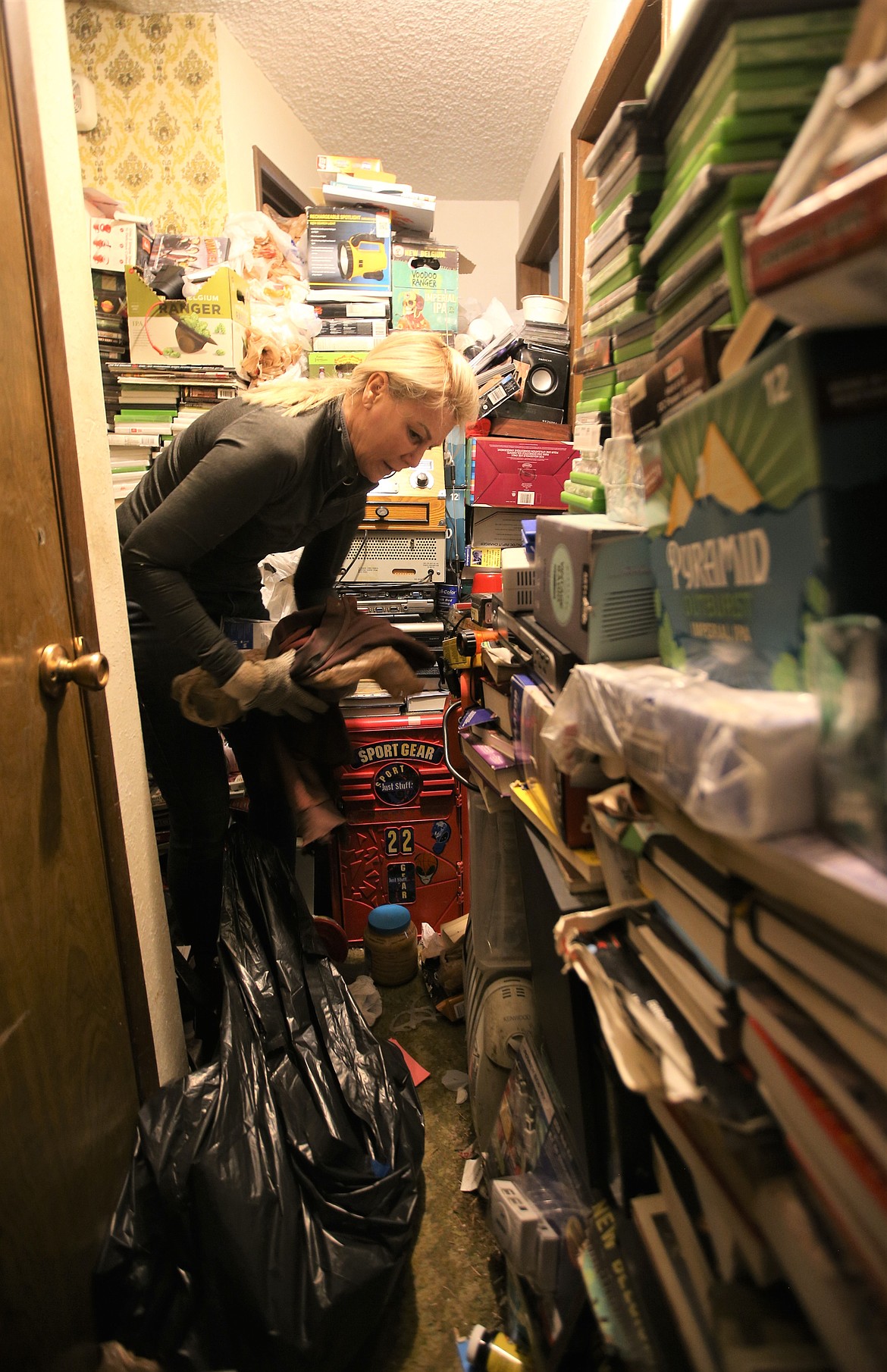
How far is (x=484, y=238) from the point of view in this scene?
11.4 ft

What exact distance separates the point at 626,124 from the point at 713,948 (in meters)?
0.75

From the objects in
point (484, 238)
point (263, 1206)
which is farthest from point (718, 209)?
point (484, 238)

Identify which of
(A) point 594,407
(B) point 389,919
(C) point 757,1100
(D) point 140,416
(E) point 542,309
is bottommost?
(B) point 389,919

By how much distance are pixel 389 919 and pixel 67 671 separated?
1.20 m

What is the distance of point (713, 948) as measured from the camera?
18.0 inches

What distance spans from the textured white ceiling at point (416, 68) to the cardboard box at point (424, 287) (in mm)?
599

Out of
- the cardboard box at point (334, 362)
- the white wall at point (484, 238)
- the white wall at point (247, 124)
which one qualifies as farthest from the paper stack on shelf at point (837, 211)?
the white wall at point (484, 238)

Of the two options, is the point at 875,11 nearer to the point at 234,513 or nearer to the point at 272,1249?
the point at 234,513

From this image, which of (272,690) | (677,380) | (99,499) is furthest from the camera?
(272,690)

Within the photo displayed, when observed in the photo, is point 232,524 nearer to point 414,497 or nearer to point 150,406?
point 414,497

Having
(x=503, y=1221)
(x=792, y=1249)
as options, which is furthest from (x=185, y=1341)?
(x=792, y=1249)

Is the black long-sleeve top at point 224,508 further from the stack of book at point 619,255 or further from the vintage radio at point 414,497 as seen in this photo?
the vintage radio at point 414,497

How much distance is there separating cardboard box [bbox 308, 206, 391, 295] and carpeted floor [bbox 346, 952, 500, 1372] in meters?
2.64

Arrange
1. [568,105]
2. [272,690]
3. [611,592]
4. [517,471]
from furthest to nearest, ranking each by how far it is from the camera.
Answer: [568,105] → [517,471] → [272,690] → [611,592]
